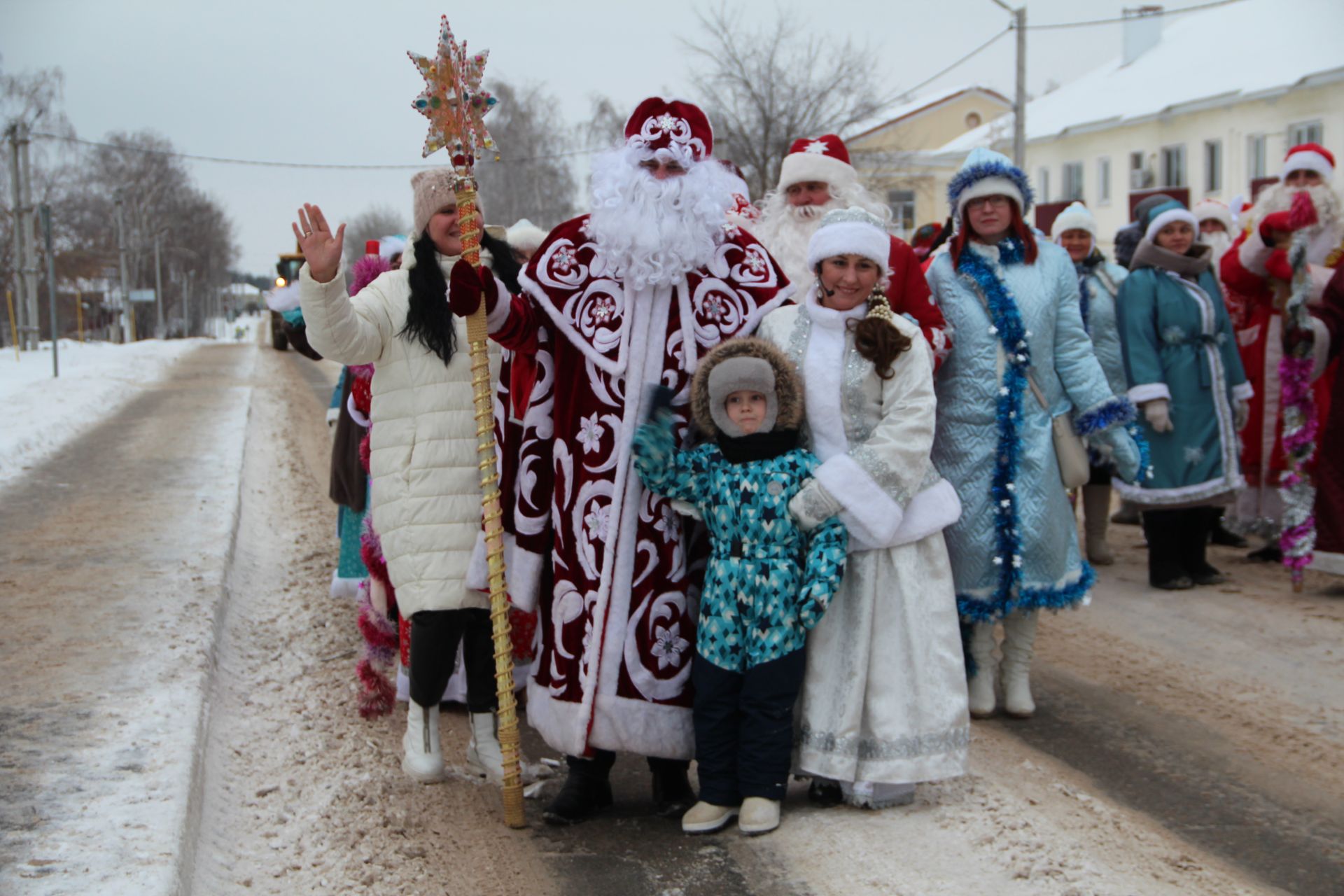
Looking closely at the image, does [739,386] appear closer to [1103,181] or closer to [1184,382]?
[1184,382]

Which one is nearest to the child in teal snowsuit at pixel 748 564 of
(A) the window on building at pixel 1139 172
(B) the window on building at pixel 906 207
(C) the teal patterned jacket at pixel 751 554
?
(C) the teal patterned jacket at pixel 751 554

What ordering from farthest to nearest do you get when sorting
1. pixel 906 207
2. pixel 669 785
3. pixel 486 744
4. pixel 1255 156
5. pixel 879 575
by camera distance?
pixel 906 207
pixel 1255 156
pixel 486 744
pixel 669 785
pixel 879 575

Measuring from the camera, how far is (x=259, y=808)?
4.24 m

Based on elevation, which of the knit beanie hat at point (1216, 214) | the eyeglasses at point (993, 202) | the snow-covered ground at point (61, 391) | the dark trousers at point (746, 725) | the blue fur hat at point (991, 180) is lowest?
the dark trousers at point (746, 725)

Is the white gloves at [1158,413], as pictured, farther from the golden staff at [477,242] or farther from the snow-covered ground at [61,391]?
the snow-covered ground at [61,391]

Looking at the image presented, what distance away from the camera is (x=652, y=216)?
12.7 ft

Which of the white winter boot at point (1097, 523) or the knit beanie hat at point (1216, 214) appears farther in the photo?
the knit beanie hat at point (1216, 214)

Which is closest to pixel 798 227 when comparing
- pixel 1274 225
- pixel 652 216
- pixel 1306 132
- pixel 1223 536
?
pixel 652 216

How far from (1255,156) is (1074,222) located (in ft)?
81.0

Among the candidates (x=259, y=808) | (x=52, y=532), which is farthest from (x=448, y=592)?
(x=52, y=532)

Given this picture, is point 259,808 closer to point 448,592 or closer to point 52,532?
point 448,592

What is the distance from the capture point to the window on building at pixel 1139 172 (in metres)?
33.2

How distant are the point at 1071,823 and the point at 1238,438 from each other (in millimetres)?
4181

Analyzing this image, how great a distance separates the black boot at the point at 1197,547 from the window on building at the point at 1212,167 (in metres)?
26.1
